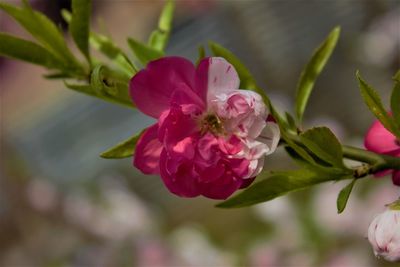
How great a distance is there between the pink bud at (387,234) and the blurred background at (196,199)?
488mm

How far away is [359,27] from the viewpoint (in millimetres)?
2113

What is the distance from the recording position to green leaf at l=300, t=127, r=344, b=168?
0.99ft

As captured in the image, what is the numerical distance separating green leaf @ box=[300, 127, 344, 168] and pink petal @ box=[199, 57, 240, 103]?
0.12 feet

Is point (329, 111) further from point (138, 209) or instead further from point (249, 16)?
point (138, 209)

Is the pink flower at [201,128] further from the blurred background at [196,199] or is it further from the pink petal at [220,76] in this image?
the blurred background at [196,199]

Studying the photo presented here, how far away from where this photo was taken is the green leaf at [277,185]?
32 cm

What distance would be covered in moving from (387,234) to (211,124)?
0.09 m

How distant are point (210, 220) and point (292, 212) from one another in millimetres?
628

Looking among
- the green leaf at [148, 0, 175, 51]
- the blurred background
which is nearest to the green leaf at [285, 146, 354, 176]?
the green leaf at [148, 0, 175, 51]

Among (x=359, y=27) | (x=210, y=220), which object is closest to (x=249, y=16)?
(x=359, y=27)

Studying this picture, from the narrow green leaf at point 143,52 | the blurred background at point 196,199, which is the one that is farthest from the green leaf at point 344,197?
the blurred background at point 196,199

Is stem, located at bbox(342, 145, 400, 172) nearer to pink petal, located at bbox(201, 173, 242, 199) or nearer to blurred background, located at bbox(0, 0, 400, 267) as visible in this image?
pink petal, located at bbox(201, 173, 242, 199)

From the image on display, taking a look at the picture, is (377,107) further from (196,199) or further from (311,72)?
(196,199)

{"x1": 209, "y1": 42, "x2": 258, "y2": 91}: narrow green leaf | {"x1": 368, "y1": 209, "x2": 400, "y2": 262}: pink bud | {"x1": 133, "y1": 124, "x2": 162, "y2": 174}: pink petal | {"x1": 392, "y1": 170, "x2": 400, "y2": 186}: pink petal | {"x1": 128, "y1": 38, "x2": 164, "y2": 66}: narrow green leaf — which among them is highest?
{"x1": 209, "y1": 42, "x2": 258, "y2": 91}: narrow green leaf
